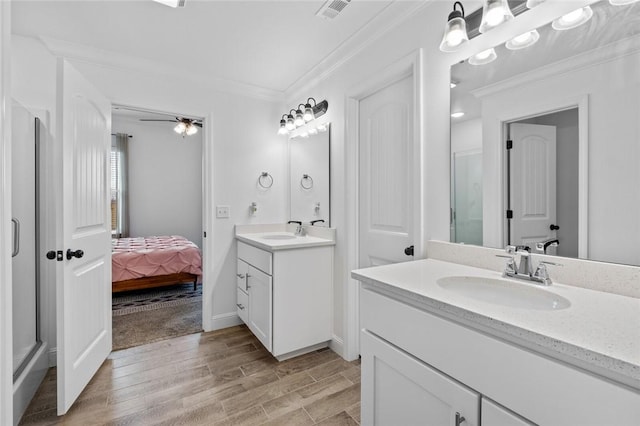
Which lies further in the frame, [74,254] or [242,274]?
[242,274]

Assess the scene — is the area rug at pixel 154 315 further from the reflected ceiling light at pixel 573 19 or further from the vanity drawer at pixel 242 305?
the reflected ceiling light at pixel 573 19

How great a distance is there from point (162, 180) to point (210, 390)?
187 inches

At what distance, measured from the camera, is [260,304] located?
2.33m

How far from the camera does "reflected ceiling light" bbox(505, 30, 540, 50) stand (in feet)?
3.99

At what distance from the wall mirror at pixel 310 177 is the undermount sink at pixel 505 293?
137 cm

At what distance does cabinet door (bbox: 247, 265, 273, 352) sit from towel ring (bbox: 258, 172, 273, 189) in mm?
918

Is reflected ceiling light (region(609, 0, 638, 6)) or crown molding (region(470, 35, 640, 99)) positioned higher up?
reflected ceiling light (region(609, 0, 638, 6))

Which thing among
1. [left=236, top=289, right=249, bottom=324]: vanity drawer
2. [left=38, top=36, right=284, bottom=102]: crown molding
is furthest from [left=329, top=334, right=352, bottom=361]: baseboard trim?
[left=38, top=36, right=284, bottom=102]: crown molding

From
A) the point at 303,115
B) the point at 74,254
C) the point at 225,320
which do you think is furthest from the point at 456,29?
the point at 225,320

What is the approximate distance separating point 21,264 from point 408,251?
2303 millimetres

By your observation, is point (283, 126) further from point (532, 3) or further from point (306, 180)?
point (532, 3)

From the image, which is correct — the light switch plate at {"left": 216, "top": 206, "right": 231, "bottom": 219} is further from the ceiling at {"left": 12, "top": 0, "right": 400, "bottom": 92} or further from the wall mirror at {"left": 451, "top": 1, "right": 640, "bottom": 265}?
the wall mirror at {"left": 451, "top": 1, "right": 640, "bottom": 265}

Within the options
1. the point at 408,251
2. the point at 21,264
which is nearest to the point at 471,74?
the point at 408,251

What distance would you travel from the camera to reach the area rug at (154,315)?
2.63 metres
